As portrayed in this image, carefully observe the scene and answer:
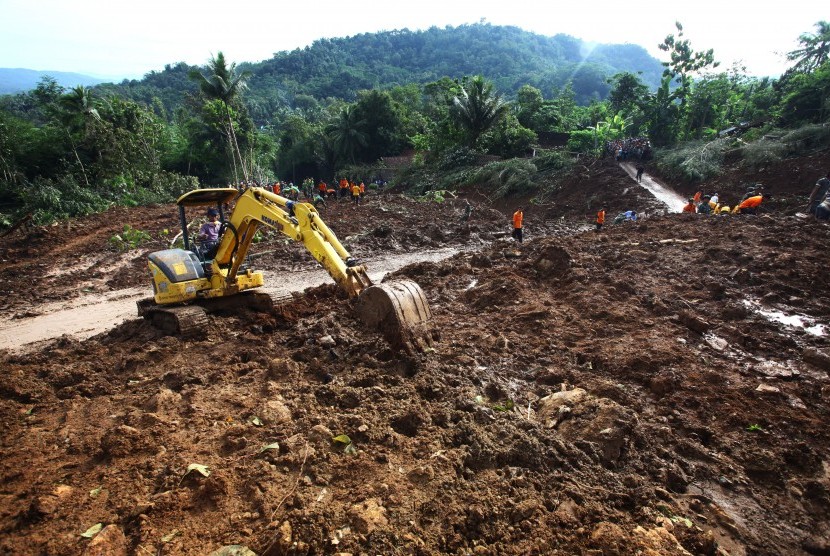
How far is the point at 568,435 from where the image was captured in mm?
4121

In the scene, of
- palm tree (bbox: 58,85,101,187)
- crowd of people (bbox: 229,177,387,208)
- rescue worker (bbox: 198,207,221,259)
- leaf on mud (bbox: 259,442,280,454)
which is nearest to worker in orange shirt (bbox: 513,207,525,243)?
rescue worker (bbox: 198,207,221,259)

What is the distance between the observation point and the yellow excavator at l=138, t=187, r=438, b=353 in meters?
5.52

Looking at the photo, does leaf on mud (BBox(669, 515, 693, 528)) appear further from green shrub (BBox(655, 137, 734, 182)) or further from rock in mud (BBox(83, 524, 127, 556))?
green shrub (BBox(655, 137, 734, 182))

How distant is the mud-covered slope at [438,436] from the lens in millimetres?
2996

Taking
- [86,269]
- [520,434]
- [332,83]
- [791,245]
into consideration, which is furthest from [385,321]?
[332,83]

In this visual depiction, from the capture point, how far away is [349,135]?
44375 millimetres

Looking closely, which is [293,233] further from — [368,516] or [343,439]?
[368,516]

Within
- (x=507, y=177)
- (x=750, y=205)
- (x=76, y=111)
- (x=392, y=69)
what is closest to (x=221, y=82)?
(x=76, y=111)

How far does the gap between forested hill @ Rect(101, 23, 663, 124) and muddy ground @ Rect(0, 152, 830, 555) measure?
76.8 m

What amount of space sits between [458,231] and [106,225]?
14.1 m

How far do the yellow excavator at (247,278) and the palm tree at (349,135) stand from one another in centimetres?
3843

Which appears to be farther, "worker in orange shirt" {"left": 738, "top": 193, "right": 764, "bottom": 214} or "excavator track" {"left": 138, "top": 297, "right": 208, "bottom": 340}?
"worker in orange shirt" {"left": 738, "top": 193, "right": 764, "bottom": 214}

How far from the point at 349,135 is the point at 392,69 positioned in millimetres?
122679

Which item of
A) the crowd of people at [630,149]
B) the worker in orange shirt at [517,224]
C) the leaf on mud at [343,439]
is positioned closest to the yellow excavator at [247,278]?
the leaf on mud at [343,439]
